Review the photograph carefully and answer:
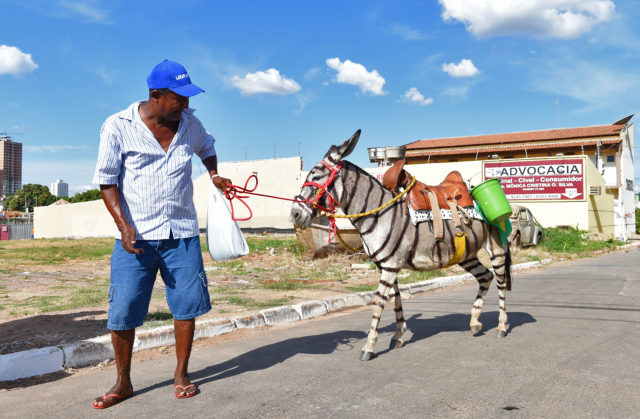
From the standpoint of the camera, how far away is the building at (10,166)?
531ft

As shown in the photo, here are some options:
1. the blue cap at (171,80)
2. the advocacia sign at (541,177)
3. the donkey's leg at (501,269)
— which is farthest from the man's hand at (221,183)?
the advocacia sign at (541,177)

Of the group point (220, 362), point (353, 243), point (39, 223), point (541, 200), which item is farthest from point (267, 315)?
point (39, 223)

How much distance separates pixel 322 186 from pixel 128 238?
76.6 inches

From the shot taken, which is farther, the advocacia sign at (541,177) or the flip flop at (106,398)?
the advocacia sign at (541,177)

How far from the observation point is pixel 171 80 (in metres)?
3.57

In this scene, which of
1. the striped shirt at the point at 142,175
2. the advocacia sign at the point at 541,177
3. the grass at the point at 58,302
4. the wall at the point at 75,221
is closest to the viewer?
the striped shirt at the point at 142,175

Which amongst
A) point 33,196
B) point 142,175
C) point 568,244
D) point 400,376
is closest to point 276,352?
point 400,376

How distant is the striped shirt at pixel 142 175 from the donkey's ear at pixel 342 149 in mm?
1607

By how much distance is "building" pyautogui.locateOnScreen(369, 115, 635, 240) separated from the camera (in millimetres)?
28453

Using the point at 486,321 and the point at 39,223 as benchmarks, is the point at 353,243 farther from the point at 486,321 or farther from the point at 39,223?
the point at 39,223

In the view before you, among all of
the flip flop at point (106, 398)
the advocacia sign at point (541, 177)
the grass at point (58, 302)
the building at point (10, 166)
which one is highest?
the building at point (10, 166)

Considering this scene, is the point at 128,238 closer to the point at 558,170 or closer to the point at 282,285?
the point at 282,285

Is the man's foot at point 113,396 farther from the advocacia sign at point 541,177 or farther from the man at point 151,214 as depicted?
the advocacia sign at point 541,177

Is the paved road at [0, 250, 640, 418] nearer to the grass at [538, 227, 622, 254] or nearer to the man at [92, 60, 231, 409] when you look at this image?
the man at [92, 60, 231, 409]
